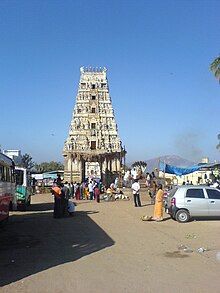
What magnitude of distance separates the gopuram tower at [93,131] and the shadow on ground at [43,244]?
49.3m

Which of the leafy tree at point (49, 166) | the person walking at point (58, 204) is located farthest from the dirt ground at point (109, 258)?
the leafy tree at point (49, 166)

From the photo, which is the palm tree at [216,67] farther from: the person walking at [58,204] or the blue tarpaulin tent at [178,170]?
the person walking at [58,204]

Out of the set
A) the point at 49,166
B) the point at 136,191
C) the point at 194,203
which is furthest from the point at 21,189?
the point at 49,166

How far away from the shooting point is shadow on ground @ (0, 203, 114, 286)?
9.39m

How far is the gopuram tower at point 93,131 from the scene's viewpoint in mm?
69312

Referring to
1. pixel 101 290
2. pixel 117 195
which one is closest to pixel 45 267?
pixel 101 290

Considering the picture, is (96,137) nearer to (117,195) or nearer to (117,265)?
(117,195)

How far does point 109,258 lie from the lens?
10328 mm

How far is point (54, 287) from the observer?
7.55m

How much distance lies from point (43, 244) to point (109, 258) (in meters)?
3.04

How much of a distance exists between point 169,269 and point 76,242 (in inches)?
176

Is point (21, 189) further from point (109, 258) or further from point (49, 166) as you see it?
point (49, 166)

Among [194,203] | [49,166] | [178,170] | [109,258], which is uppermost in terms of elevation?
[49,166]

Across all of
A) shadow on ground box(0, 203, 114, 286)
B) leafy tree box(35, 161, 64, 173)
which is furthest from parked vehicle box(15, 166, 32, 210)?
leafy tree box(35, 161, 64, 173)
